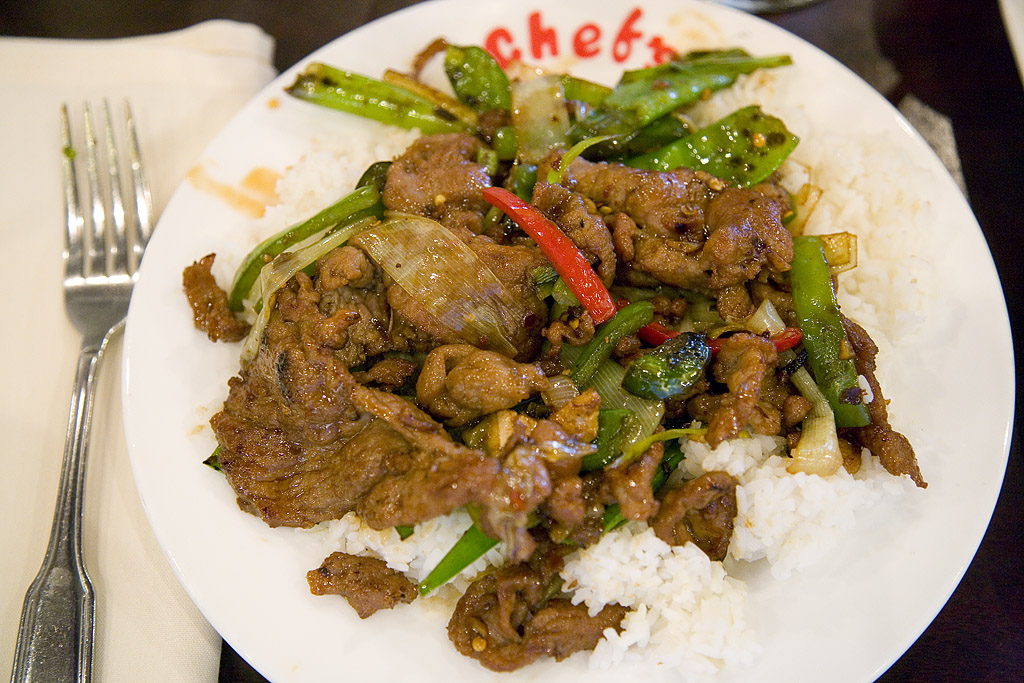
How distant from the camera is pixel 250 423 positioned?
2.37 meters

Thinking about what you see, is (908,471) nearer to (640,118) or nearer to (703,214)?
(703,214)

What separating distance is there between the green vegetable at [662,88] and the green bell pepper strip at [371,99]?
653mm

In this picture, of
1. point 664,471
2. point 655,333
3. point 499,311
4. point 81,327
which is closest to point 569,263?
point 499,311

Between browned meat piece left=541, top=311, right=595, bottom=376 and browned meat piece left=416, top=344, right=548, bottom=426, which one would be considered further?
browned meat piece left=541, top=311, right=595, bottom=376

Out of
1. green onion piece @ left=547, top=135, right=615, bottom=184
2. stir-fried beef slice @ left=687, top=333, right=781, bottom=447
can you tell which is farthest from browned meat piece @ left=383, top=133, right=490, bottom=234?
stir-fried beef slice @ left=687, top=333, right=781, bottom=447

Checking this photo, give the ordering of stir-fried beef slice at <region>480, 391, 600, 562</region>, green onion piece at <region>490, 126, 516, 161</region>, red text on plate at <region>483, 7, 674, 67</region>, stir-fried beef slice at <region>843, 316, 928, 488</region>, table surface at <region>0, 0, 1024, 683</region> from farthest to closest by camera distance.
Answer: table surface at <region>0, 0, 1024, 683</region> → red text on plate at <region>483, 7, 674, 67</region> → green onion piece at <region>490, 126, 516, 161</region> → stir-fried beef slice at <region>843, 316, 928, 488</region> → stir-fried beef slice at <region>480, 391, 600, 562</region>

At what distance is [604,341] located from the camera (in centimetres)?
235

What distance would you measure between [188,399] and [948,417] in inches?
114

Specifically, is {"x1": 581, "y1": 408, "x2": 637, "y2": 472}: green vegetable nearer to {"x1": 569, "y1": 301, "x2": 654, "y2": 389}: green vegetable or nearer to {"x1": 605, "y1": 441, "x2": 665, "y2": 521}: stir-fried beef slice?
{"x1": 605, "y1": 441, "x2": 665, "y2": 521}: stir-fried beef slice

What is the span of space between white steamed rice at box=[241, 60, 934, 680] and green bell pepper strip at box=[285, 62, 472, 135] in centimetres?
173

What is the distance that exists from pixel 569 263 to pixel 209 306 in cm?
152

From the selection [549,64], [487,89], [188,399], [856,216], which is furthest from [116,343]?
[856,216]

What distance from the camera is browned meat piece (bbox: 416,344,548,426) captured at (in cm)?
211

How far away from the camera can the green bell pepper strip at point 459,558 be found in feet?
7.36
